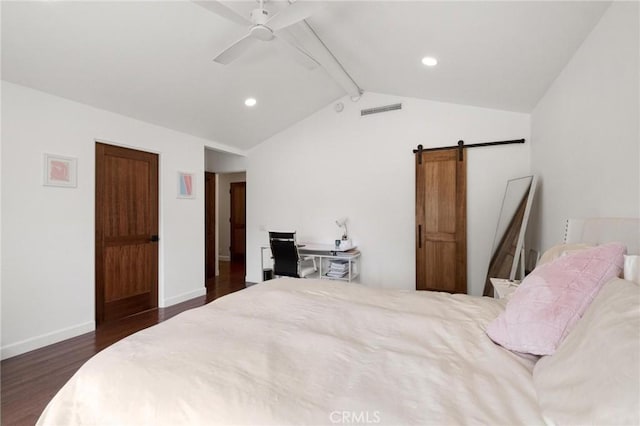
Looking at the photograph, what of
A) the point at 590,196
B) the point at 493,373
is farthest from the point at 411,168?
the point at 493,373

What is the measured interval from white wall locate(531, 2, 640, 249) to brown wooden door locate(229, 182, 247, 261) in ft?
20.6

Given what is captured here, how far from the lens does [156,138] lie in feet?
12.6

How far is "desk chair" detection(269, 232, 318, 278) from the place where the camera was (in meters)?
3.81

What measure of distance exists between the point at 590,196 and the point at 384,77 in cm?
245

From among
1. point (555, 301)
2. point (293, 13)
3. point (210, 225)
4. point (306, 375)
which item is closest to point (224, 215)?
point (210, 225)

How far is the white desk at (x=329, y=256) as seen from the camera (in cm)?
398

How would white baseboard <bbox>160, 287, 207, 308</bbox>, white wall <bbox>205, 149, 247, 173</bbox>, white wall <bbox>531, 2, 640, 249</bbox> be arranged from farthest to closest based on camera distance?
1. white wall <bbox>205, 149, 247, 173</bbox>
2. white baseboard <bbox>160, 287, 207, 308</bbox>
3. white wall <bbox>531, 2, 640, 249</bbox>

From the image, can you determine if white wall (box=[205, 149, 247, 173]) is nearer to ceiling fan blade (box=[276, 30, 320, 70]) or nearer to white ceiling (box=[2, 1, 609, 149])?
white ceiling (box=[2, 1, 609, 149])

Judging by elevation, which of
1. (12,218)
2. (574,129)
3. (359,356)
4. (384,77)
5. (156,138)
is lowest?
(359,356)

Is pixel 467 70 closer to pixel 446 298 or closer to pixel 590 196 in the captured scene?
pixel 590 196

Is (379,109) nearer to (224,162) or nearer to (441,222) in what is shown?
(441,222)

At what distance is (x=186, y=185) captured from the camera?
4.25 meters

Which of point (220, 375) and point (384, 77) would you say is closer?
point (220, 375)

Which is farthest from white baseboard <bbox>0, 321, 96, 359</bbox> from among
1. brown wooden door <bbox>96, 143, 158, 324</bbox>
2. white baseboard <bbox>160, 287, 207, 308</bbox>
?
white baseboard <bbox>160, 287, 207, 308</bbox>
